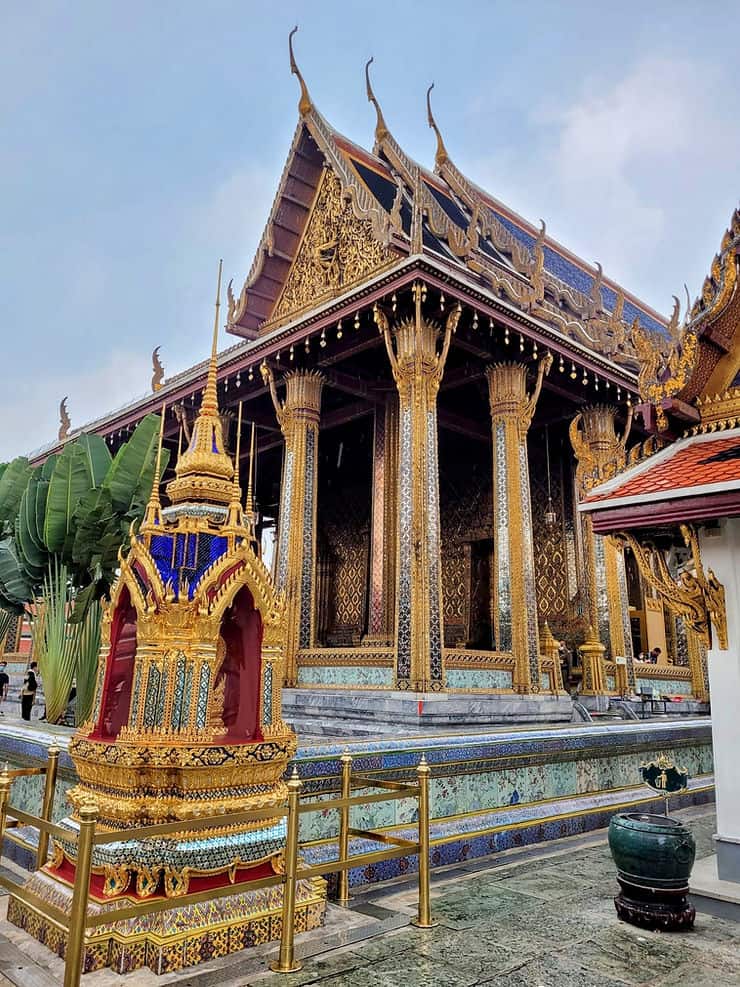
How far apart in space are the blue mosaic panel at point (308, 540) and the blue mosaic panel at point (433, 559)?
2488 mm

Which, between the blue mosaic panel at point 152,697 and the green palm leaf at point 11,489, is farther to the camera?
the green palm leaf at point 11,489

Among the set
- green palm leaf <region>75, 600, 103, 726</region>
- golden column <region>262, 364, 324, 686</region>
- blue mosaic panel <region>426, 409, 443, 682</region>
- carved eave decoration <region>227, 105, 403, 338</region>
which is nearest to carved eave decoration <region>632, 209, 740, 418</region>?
blue mosaic panel <region>426, 409, 443, 682</region>

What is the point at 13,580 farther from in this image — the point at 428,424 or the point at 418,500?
the point at 428,424

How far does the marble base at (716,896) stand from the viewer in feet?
12.5

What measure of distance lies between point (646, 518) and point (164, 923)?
3.16 meters

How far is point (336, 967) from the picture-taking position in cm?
309

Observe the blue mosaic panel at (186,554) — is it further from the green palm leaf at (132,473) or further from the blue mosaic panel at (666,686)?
the blue mosaic panel at (666,686)

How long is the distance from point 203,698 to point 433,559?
5903 millimetres

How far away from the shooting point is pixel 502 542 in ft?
34.8

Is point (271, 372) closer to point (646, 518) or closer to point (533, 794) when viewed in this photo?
point (533, 794)

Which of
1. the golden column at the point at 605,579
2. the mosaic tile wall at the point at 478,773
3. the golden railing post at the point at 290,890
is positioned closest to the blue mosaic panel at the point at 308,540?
the golden column at the point at 605,579

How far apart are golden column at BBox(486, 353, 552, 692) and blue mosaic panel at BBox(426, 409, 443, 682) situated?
1594 mm

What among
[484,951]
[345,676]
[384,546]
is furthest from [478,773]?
[384,546]

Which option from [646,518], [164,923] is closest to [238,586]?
[164,923]
